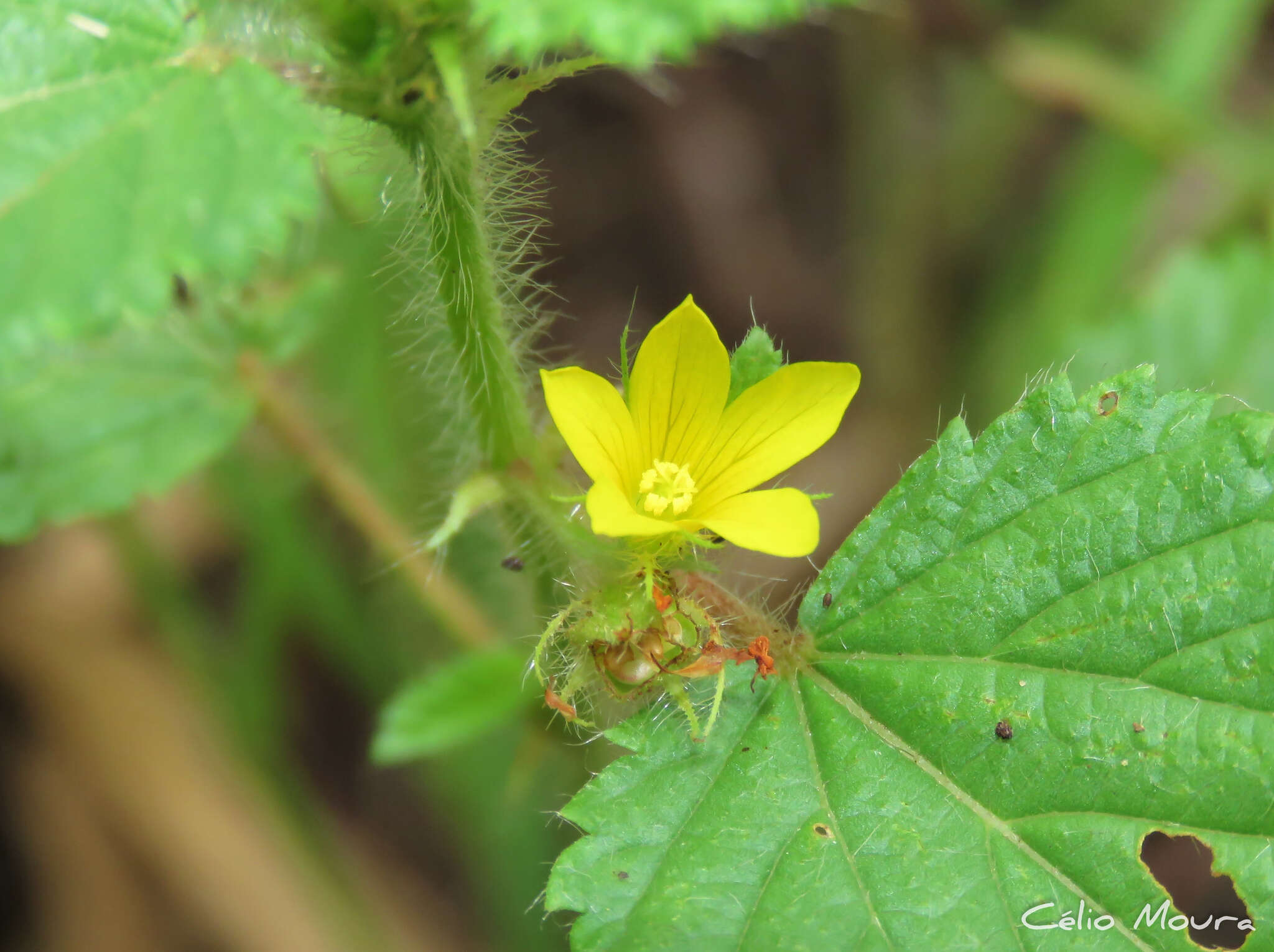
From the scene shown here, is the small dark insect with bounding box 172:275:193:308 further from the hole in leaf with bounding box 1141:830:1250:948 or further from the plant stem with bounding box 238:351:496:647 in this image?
the hole in leaf with bounding box 1141:830:1250:948

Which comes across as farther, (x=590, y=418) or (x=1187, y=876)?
(x=1187, y=876)

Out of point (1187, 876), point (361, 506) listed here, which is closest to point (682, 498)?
point (361, 506)

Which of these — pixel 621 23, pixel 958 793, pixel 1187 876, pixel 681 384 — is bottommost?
pixel 1187 876

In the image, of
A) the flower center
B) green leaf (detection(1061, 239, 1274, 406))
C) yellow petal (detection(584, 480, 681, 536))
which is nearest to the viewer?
yellow petal (detection(584, 480, 681, 536))

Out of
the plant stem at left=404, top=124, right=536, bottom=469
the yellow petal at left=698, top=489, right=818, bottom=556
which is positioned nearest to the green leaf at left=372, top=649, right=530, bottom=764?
the plant stem at left=404, top=124, right=536, bottom=469

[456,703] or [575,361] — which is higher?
[575,361]

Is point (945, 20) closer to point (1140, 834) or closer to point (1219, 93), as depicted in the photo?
point (1219, 93)

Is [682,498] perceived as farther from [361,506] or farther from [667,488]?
[361,506]
